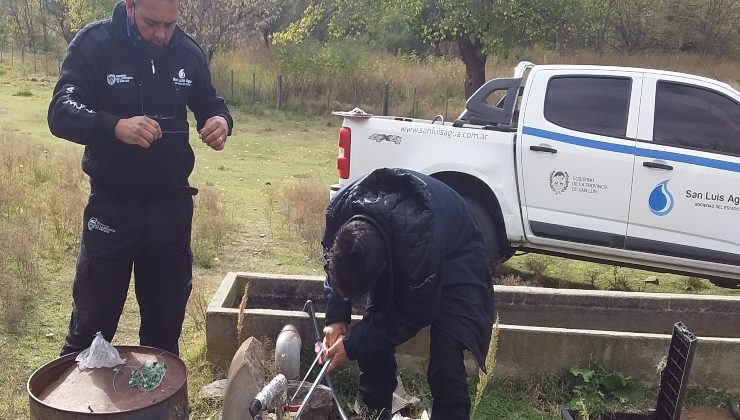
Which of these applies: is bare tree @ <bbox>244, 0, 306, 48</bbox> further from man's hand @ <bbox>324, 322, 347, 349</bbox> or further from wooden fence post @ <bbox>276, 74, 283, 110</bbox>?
Result: man's hand @ <bbox>324, 322, 347, 349</bbox>

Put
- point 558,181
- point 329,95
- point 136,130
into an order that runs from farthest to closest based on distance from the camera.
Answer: point 329,95 < point 558,181 < point 136,130

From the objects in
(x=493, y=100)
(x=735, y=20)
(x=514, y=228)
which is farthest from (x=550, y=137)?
(x=735, y=20)

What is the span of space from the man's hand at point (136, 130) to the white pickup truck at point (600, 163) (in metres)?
3.20

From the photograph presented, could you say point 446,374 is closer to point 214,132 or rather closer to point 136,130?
point 214,132

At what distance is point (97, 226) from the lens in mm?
3188

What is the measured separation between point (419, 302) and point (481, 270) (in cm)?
46

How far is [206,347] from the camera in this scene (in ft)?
14.2

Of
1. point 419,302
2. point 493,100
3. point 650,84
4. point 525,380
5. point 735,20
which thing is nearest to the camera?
point 419,302

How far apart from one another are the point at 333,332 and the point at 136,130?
1.23m

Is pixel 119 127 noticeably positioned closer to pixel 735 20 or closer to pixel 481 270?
pixel 481 270

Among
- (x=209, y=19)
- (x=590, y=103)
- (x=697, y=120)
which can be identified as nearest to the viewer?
(x=697, y=120)

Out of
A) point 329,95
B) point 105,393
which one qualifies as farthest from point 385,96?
point 105,393

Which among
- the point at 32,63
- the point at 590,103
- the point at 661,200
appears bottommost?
the point at 32,63

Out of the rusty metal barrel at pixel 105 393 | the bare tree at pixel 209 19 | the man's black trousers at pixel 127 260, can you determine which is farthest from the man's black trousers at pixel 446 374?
the bare tree at pixel 209 19
